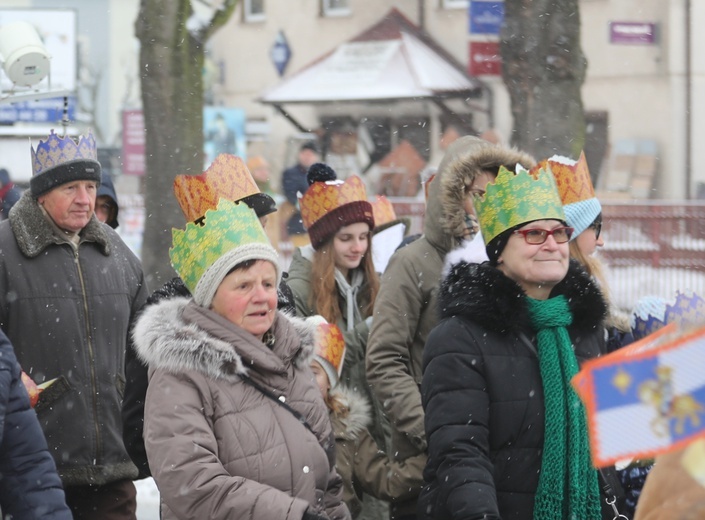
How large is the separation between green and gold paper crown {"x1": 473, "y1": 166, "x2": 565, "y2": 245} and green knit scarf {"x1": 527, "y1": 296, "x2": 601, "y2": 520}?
1.42 ft

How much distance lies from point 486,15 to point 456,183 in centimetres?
1685

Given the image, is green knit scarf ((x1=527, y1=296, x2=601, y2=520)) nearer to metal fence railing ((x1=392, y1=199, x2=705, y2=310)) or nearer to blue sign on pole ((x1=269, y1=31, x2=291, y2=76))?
metal fence railing ((x1=392, y1=199, x2=705, y2=310))

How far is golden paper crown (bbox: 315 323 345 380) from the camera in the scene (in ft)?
16.8

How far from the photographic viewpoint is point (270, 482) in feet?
12.2

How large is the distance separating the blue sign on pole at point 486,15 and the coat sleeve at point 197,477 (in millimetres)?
18277

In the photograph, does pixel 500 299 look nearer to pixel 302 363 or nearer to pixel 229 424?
pixel 302 363

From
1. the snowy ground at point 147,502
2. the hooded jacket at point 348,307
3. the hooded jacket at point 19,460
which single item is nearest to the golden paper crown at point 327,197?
the hooded jacket at point 348,307

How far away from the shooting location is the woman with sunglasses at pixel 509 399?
391 cm

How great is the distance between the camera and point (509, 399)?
13.0ft

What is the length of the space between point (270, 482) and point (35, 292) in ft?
6.71

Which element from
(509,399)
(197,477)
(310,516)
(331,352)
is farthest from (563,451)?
(331,352)

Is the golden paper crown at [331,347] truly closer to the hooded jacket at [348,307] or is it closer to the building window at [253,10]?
the hooded jacket at [348,307]

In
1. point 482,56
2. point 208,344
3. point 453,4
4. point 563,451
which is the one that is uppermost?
point 453,4

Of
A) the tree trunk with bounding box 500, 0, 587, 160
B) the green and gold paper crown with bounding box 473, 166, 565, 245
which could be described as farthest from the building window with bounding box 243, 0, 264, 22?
the green and gold paper crown with bounding box 473, 166, 565, 245
